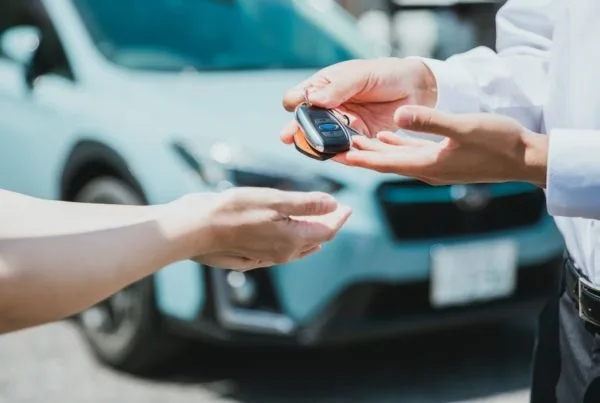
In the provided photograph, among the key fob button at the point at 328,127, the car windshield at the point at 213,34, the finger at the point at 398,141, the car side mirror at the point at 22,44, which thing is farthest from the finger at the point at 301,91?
the car side mirror at the point at 22,44

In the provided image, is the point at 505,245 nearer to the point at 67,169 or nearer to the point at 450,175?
the point at 67,169

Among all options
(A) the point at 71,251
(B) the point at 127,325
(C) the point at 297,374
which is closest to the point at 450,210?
(C) the point at 297,374

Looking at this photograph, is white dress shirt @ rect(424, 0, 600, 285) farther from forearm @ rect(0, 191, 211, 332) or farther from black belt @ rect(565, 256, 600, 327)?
forearm @ rect(0, 191, 211, 332)

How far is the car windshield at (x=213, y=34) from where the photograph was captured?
14.8 feet

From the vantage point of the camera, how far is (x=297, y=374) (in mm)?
4262

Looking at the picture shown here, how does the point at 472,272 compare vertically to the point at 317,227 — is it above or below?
below

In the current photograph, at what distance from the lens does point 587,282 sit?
193cm

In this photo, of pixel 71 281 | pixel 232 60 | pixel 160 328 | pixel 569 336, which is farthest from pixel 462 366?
pixel 71 281

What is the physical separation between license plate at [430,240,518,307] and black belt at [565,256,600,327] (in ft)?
6.10

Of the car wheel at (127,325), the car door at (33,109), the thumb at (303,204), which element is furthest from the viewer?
the car door at (33,109)

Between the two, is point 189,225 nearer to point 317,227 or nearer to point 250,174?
point 317,227

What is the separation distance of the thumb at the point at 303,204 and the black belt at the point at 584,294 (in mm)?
476

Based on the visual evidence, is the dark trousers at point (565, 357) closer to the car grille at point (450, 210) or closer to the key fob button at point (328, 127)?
the key fob button at point (328, 127)

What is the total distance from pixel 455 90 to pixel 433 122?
17.5 inches
